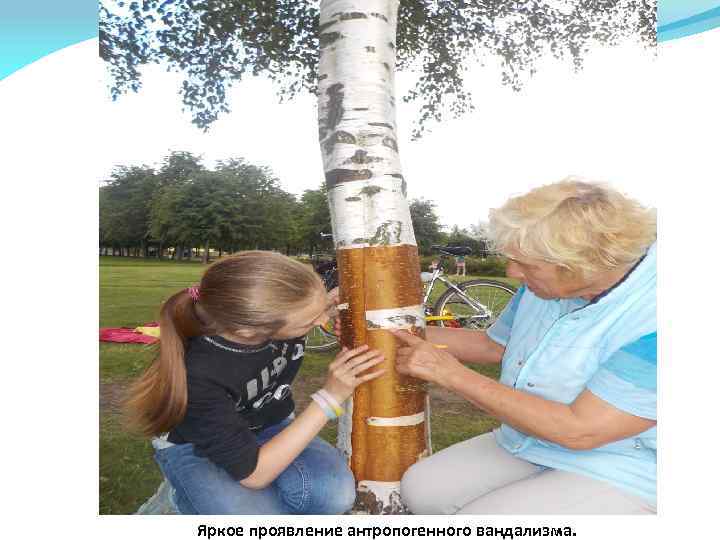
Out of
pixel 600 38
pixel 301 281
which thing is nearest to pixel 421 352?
pixel 301 281

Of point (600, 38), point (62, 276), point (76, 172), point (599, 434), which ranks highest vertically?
point (600, 38)

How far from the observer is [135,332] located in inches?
106

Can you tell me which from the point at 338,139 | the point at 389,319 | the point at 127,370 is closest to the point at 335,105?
the point at 338,139

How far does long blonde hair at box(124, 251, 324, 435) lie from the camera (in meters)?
1.53

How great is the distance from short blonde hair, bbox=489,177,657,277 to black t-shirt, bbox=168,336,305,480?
0.88 meters

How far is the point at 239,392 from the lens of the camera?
1.66 m

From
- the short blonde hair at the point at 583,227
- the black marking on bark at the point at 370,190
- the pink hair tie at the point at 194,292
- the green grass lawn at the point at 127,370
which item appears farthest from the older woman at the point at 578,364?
the green grass lawn at the point at 127,370

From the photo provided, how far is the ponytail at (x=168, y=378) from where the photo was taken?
1.51 m

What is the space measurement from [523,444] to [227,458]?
89cm

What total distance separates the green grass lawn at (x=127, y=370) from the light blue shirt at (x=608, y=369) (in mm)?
1224

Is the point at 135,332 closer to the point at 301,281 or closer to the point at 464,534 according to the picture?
the point at 301,281

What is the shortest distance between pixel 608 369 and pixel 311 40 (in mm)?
2423

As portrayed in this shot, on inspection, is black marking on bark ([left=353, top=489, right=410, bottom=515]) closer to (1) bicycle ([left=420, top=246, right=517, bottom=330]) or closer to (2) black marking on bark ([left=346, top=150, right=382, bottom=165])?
(2) black marking on bark ([left=346, top=150, right=382, bottom=165])

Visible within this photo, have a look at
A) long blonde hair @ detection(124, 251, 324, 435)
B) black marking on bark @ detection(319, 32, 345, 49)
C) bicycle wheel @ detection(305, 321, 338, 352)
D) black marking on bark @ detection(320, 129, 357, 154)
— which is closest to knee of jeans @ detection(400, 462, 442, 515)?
long blonde hair @ detection(124, 251, 324, 435)
